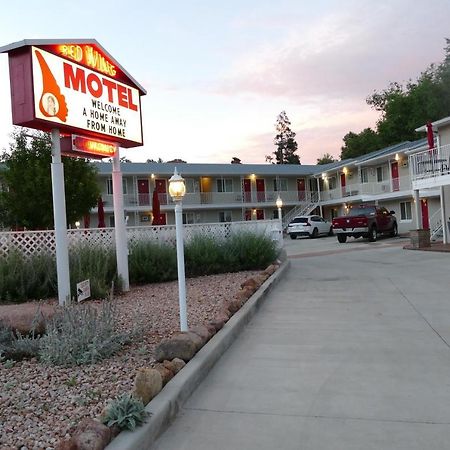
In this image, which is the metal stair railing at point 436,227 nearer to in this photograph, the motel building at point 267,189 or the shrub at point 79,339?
the motel building at point 267,189

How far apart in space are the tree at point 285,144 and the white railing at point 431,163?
71.5 m

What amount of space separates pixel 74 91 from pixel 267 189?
37.8 m

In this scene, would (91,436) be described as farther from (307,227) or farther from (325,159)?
(325,159)

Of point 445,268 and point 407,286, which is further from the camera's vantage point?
point 445,268

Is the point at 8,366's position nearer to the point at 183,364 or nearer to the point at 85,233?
the point at 183,364

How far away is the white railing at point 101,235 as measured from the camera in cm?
1058

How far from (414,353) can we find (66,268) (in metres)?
6.16

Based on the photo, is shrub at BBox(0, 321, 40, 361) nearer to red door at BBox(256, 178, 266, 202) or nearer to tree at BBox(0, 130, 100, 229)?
tree at BBox(0, 130, 100, 229)

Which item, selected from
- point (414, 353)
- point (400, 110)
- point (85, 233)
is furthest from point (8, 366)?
point (400, 110)

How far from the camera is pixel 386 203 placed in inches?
1470

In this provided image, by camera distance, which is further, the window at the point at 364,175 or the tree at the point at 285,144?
the tree at the point at 285,144

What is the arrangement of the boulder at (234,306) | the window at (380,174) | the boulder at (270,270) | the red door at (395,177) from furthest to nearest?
the window at (380,174), the red door at (395,177), the boulder at (270,270), the boulder at (234,306)

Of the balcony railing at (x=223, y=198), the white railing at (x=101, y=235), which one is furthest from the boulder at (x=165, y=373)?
the balcony railing at (x=223, y=198)

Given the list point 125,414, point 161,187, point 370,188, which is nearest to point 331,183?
point 370,188
